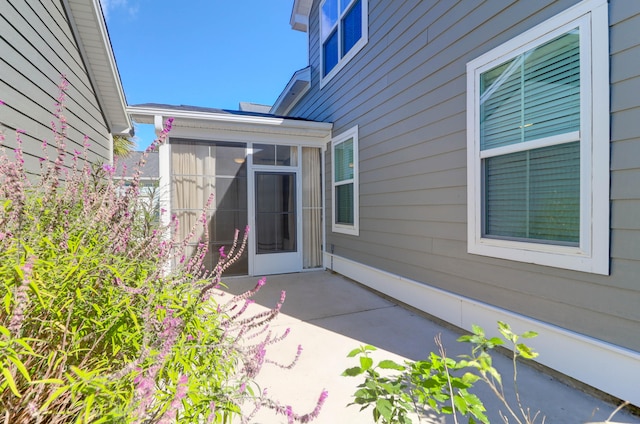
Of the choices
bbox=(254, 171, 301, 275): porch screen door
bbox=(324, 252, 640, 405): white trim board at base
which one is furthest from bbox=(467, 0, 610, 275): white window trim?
bbox=(254, 171, 301, 275): porch screen door

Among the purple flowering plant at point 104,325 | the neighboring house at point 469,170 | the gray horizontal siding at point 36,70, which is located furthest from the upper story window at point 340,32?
the purple flowering plant at point 104,325

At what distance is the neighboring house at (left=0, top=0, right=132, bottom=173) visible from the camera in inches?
85.7

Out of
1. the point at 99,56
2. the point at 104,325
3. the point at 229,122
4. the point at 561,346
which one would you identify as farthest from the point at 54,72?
the point at 561,346

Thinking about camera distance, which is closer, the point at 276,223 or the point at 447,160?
the point at 447,160

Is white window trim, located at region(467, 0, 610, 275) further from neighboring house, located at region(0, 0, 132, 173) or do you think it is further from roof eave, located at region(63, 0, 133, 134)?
roof eave, located at region(63, 0, 133, 134)

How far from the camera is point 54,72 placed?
282cm

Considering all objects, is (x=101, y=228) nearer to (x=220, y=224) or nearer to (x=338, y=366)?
(x=338, y=366)

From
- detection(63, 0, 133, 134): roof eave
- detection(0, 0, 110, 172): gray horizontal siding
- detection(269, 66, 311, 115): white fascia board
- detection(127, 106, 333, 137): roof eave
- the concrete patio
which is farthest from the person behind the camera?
detection(269, 66, 311, 115): white fascia board

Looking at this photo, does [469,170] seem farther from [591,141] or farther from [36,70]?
[36,70]

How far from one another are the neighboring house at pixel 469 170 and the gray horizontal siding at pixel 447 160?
13 mm

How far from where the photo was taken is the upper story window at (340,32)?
452cm

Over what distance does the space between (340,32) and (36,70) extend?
4352 mm

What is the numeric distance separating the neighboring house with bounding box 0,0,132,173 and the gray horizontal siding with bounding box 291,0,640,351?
334cm

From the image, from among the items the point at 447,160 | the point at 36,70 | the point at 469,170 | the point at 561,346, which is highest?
the point at 36,70
